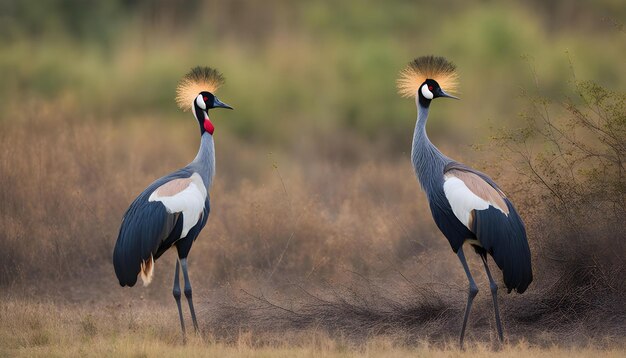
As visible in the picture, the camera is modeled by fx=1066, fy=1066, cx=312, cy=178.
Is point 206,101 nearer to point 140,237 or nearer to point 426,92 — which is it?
point 140,237

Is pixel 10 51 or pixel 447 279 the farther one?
pixel 10 51

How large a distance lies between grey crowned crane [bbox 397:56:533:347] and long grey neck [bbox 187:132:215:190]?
1.68m

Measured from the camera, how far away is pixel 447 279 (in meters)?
9.62

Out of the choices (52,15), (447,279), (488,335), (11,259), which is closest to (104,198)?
(11,259)

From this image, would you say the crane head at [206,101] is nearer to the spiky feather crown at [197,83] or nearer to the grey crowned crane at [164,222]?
the spiky feather crown at [197,83]

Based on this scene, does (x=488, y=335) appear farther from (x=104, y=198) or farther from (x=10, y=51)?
(x=10, y=51)

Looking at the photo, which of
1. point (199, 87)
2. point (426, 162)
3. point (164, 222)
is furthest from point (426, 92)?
point (164, 222)

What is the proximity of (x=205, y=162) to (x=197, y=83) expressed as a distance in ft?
2.53

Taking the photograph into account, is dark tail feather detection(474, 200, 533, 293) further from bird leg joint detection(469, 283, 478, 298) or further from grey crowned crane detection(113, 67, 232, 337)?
grey crowned crane detection(113, 67, 232, 337)

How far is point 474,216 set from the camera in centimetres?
788

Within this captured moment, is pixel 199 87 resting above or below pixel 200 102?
above

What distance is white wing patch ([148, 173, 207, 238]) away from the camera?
26.8 feet

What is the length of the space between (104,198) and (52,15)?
8.20 m

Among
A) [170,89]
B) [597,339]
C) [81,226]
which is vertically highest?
[170,89]
